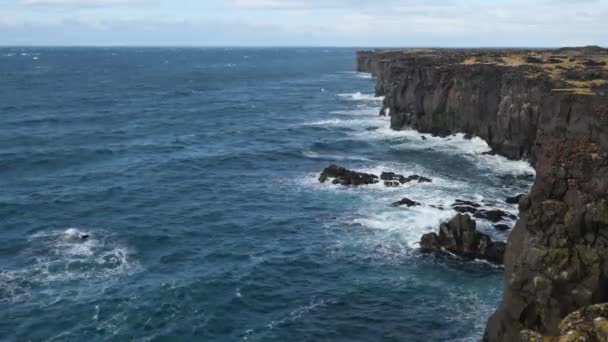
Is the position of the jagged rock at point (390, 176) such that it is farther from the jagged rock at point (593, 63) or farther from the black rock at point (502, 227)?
the jagged rock at point (593, 63)

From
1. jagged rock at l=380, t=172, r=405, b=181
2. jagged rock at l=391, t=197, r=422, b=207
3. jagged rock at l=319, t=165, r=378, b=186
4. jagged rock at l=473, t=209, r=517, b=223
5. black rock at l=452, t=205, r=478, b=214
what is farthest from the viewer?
jagged rock at l=380, t=172, r=405, b=181

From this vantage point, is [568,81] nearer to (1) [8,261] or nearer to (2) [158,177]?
(2) [158,177]

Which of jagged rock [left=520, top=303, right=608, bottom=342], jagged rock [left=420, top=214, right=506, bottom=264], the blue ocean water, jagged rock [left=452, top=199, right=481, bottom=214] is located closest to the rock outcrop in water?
the blue ocean water

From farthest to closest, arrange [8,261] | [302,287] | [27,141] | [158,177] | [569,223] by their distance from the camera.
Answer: [27,141]
[158,177]
[8,261]
[302,287]
[569,223]

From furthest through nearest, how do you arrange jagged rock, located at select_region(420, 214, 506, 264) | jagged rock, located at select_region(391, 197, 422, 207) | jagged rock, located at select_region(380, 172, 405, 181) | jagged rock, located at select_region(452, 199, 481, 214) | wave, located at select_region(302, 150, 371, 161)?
1. wave, located at select_region(302, 150, 371, 161)
2. jagged rock, located at select_region(380, 172, 405, 181)
3. jagged rock, located at select_region(391, 197, 422, 207)
4. jagged rock, located at select_region(452, 199, 481, 214)
5. jagged rock, located at select_region(420, 214, 506, 264)

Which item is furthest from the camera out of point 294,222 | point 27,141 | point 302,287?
point 27,141

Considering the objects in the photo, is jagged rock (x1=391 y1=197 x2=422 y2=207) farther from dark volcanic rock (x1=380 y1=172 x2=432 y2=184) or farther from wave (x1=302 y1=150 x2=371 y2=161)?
wave (x1=302 y1=150 x2=371 y2=161)

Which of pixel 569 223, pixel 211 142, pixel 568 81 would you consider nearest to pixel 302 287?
pixel 569 223
